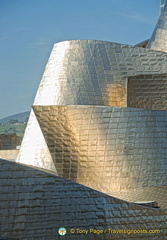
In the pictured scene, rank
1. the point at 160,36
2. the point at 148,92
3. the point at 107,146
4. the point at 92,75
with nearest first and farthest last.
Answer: the point at 107,146, the point at 92,75, the point at 148,92, the point at 160,36

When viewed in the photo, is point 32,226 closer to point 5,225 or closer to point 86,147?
point 5,225

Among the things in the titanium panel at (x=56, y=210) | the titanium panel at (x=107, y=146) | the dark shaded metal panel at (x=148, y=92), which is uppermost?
the dark shaded metal panel at (x=148, y=92)

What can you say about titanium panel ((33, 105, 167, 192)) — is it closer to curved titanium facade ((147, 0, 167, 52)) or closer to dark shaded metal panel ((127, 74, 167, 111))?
dark shaded metal panel ((127, 74, 167, 111))

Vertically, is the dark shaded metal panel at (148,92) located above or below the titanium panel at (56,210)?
above

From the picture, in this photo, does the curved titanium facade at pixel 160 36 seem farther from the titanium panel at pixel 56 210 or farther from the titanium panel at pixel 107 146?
the titanium panel at pixel 56 210

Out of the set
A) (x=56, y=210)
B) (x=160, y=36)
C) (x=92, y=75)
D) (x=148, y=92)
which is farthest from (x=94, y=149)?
(x=160, y=36)

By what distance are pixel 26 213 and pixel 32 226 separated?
0.34 meters

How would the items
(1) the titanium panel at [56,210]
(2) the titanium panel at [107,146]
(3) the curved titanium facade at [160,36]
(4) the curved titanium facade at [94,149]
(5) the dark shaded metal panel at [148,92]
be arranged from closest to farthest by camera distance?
(1) the titanium panel at [56,210] → (4) the curved titanium facade at [94,149] → (2) the titanium panel at [107,146] → (5) the dark shaded metal panel at [148,92] → (3) the curved titanium facade at [160,36]

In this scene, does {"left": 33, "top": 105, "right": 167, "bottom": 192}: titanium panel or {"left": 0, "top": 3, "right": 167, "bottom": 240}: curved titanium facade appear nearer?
{"left": 0, "top": 3, "right": 167, "bottom": 240}: curved titanium facade

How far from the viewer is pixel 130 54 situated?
1892 centimetres

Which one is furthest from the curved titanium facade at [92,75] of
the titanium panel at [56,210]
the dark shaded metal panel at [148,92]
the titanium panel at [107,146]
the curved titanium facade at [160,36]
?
the titanium panel at [56,210]

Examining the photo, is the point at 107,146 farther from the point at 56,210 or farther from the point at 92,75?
the point at 56,210

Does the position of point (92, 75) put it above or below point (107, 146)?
above

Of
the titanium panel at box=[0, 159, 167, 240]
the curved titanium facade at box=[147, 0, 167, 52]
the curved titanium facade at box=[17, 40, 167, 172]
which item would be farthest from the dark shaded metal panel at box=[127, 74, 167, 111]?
the titanium panel at box=[0, 159, 167, 240]
